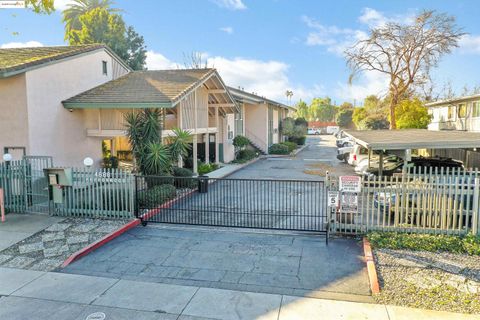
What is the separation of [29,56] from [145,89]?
495 cm

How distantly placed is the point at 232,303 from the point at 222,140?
1908cm

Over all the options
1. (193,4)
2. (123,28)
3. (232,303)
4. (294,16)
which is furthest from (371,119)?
(232,303)

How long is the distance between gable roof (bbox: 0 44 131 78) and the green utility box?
4.02 meters

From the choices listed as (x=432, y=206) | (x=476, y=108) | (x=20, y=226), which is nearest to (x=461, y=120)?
(x=476, y=108)

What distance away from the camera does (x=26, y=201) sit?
11086 millimetres

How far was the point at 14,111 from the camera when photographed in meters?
12.9

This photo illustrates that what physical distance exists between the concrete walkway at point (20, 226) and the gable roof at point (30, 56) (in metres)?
4.70

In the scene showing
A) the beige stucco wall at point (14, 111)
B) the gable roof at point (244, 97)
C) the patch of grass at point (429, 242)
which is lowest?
the patch of grass at point (429, 242)

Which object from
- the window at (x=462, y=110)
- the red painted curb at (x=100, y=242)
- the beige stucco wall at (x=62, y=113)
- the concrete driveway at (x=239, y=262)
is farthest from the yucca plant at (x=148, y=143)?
the window at (x=462, y=110)

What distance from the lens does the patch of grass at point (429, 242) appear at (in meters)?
7.73

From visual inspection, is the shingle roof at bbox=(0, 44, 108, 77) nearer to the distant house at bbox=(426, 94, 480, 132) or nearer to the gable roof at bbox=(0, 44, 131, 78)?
the gable roof at bbox=(0, 44, 131, 78)

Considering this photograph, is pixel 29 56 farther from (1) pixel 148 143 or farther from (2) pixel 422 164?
(2) pixel 422 164

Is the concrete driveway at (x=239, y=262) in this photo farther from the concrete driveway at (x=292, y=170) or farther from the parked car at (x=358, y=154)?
the parked car at (x=358, y=154)

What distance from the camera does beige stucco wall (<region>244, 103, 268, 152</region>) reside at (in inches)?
1240
